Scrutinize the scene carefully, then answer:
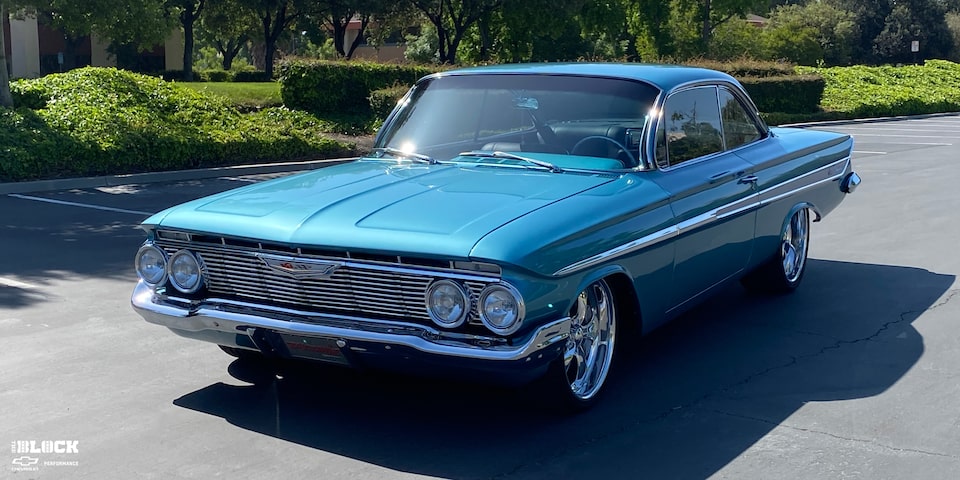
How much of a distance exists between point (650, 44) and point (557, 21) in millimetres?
5896

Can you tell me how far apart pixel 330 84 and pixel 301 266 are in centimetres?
1943

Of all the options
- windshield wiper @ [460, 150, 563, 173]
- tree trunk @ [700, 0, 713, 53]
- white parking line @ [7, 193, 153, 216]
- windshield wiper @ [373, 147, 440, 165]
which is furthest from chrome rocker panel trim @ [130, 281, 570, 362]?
tree trunk @ [700, 0, 713, 53]

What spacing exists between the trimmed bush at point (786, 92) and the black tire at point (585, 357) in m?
27.9

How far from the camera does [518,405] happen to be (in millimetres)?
5410

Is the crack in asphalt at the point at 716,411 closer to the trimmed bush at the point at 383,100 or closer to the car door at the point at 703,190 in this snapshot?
the car door at the point at 703,190

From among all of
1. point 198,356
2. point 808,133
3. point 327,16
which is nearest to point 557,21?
point 327,16

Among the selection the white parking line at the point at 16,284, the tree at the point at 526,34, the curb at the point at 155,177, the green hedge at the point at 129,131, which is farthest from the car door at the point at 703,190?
the tree at the point at 526,34

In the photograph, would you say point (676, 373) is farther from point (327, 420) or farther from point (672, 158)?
point (327, 420)

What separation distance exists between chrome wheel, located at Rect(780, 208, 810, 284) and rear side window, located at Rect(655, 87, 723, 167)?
4.62 ft

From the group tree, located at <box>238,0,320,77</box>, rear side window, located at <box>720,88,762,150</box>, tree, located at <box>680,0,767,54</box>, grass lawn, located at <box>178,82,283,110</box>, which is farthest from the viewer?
tree, located at <box>238,0,320,77</box>

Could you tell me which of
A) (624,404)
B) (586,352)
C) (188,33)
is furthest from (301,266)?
(188,33)

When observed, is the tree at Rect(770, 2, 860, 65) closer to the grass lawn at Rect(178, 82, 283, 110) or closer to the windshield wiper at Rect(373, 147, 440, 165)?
the grass lawn at Rect(178, 82, 283, 110)

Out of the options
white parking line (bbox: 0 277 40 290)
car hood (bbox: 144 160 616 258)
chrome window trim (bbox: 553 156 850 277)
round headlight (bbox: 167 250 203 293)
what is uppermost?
car hood (bbox: 144 160 616 258)

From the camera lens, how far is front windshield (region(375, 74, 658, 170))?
5.98 metres
